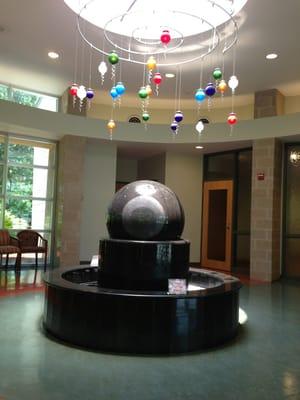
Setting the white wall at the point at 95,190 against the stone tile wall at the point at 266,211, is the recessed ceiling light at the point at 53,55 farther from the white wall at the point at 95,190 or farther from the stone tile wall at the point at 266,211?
the stone tile wall at the point at 266,211

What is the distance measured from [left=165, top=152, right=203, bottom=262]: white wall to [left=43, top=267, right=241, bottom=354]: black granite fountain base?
6118 millimetres

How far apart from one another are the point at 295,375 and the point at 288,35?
15.7ft

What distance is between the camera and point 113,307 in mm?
3471

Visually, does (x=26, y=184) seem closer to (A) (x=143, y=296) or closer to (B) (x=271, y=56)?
(B) (x=271, y=56)

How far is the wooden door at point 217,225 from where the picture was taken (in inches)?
367

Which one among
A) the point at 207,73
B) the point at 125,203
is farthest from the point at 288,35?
the point at 125,203

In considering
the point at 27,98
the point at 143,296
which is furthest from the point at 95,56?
the point at 143,296

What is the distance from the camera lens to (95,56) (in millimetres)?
6758

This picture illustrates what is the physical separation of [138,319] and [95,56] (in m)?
4.97

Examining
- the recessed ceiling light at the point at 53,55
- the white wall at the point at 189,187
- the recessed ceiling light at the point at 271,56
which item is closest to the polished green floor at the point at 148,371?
the recessed ceiling light at the point at 271,56

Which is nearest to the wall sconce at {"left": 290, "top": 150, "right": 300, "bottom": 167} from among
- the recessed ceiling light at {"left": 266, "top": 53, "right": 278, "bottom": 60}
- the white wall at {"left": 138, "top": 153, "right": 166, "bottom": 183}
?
the recessed ceiling light at {"left": 266, "top": 53, "right": 278, "bottom": 60}

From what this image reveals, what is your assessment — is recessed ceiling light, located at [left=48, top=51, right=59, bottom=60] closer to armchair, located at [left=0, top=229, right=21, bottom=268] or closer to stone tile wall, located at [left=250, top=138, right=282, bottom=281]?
armchair, located at [left=0, top=229, right=21, bottom=268]

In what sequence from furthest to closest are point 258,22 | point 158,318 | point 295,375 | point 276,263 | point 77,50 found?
point 276,263
point 77,50
point 258,22
point 158,318
point 295,375

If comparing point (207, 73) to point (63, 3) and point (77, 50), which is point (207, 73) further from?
point (63, 3)
